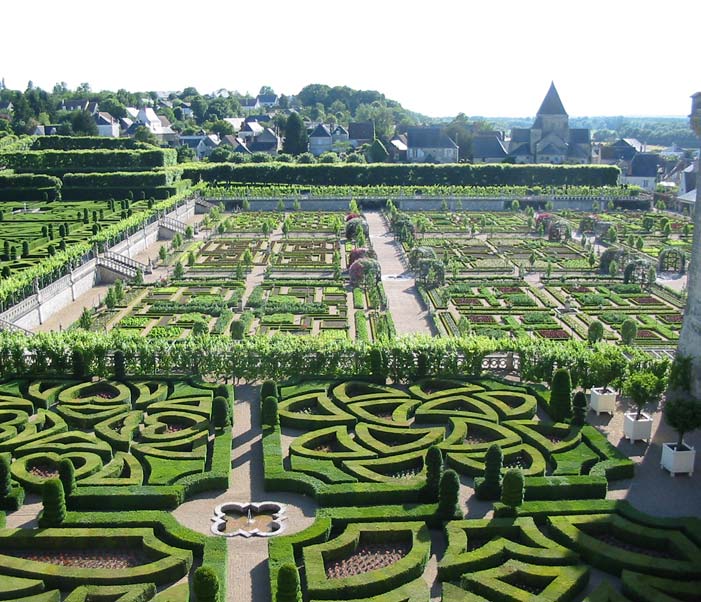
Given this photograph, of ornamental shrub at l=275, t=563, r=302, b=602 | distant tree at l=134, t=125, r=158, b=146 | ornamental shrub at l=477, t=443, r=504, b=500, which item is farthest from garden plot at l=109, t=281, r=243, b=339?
distant tree at l=134, t=125, r=158, b=146

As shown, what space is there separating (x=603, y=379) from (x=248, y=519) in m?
13.4

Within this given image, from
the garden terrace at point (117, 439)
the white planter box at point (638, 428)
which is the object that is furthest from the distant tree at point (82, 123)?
the white planter box at point (638, 428)

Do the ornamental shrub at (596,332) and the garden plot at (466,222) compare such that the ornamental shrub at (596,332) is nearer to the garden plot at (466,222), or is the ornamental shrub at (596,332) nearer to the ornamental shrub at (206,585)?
the ornamental shrub at (206,585)

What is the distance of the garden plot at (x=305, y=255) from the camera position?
4816 centimetres

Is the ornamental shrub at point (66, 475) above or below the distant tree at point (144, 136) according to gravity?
below

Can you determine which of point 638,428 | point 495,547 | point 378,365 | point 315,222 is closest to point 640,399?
point 638,428

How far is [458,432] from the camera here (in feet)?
73.8

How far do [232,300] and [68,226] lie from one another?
22.2m

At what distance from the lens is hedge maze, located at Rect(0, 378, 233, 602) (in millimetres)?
15852

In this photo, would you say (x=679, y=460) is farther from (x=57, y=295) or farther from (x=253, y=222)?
(x=253, y=222)

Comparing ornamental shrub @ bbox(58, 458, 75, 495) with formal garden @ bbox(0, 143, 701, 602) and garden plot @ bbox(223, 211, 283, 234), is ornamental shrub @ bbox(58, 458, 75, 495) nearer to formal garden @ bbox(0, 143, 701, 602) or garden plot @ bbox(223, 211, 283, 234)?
formal garden @ bbox(0, 143, 701, 602)

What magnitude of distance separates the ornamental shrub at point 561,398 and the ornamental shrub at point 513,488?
6.12 metres

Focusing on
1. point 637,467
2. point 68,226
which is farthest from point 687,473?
point 68,226

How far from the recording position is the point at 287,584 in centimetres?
1395
